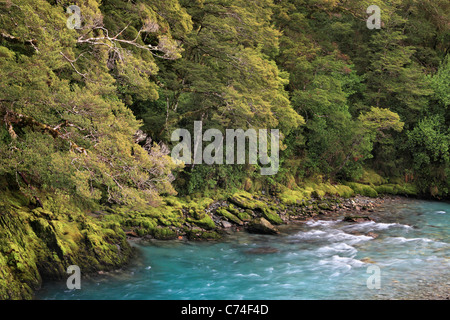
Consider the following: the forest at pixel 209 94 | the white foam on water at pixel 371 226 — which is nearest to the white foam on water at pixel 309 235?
the white foam on water at pixel 371 226

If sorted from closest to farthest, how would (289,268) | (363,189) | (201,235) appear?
1. (289,268)
2. (201,235)
3. (363,189)

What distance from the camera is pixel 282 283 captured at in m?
11.9

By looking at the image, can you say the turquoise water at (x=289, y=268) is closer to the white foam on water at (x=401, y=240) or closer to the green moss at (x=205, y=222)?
the white foam on water at (x=401, y=240)

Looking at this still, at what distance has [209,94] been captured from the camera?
58.6 feet

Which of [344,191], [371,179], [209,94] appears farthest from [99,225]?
[371,179]

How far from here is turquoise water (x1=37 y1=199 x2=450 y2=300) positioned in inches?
430

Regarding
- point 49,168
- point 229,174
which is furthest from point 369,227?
point 49,168

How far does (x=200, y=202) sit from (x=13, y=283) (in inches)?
392

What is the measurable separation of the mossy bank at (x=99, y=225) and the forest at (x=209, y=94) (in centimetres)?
27

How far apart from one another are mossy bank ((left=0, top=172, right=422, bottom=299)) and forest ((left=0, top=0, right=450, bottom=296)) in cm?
27

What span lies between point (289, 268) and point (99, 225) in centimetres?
597

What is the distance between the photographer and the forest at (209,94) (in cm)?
1010

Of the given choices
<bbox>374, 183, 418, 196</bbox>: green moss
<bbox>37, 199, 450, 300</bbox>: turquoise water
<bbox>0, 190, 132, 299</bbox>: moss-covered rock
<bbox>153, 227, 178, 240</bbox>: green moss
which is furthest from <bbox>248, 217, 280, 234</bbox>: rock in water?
<bbox>374, 183, 418, 196</bbox>: green moss

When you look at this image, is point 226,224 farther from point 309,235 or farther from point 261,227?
point 309,235
